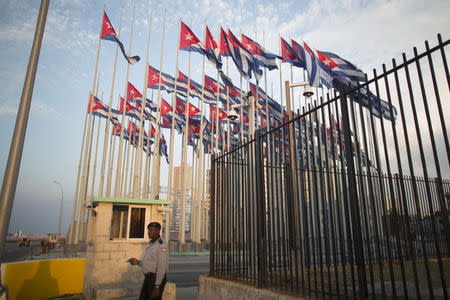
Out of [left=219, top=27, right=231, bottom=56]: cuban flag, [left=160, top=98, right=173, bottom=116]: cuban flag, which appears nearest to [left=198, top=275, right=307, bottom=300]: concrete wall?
[left=219, top=27, right=231, bottom=56]: cuban flag

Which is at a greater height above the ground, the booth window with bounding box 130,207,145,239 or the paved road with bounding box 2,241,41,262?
the booth window with bounding box 130,207,145,239

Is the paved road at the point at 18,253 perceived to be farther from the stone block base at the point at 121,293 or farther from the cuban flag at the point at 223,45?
the cuban flag at the point at 223,45

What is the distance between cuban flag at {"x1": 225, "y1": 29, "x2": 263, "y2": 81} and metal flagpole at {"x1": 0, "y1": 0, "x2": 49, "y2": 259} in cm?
1069

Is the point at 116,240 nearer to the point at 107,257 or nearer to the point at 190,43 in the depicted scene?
the point at 107,257

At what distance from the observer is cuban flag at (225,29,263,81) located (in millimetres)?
16078

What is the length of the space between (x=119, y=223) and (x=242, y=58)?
10.7 m

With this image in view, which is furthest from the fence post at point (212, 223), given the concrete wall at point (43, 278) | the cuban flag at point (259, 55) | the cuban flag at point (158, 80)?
the cuban flag at point (158, 80)

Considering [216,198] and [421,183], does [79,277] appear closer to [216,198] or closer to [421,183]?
[216,198]

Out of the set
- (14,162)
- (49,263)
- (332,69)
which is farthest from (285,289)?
(332,69)

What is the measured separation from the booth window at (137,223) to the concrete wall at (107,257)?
20 centimetres

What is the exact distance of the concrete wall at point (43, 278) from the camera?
844 centimetres

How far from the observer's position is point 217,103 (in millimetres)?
25500

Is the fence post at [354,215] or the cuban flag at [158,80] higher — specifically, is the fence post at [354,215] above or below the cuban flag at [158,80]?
below

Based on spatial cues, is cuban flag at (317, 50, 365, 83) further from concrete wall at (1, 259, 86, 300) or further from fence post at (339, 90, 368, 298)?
concrete wall at (1, 259, 86, 300)
